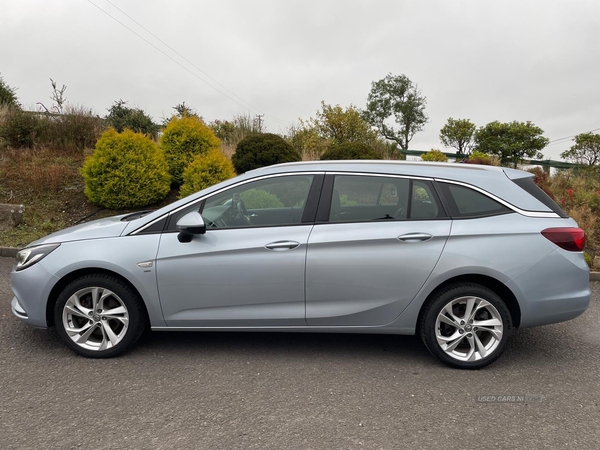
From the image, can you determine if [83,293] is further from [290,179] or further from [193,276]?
[290,179]

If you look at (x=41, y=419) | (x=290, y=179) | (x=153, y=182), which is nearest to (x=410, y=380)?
(x=290, y=179)

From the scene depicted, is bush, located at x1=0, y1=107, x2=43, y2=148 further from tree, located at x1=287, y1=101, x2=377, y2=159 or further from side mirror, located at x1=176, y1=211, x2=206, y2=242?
side mirror, located at x1=176, y1=211, x2=206, y2=242

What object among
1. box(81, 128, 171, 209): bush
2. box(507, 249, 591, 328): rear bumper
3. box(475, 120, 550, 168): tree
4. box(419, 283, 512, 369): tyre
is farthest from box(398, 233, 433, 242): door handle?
box(475, 120, 550, 168): tree

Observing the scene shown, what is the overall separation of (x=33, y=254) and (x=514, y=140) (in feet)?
145

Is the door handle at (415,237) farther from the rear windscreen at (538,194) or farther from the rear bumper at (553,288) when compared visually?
the rear windscreen at (538,194)

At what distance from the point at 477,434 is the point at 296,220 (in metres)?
1.98

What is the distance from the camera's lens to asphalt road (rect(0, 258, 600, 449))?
281cm

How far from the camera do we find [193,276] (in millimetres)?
3713

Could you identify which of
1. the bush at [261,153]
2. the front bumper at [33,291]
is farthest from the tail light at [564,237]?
the bush at [261,153]

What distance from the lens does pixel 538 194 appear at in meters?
3.82

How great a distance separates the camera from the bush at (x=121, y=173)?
31.4 feet

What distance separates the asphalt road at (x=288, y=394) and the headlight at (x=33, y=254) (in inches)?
30.2

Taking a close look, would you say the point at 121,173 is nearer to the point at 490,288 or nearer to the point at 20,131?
the point at 20,131

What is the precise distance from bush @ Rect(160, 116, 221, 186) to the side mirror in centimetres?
723
